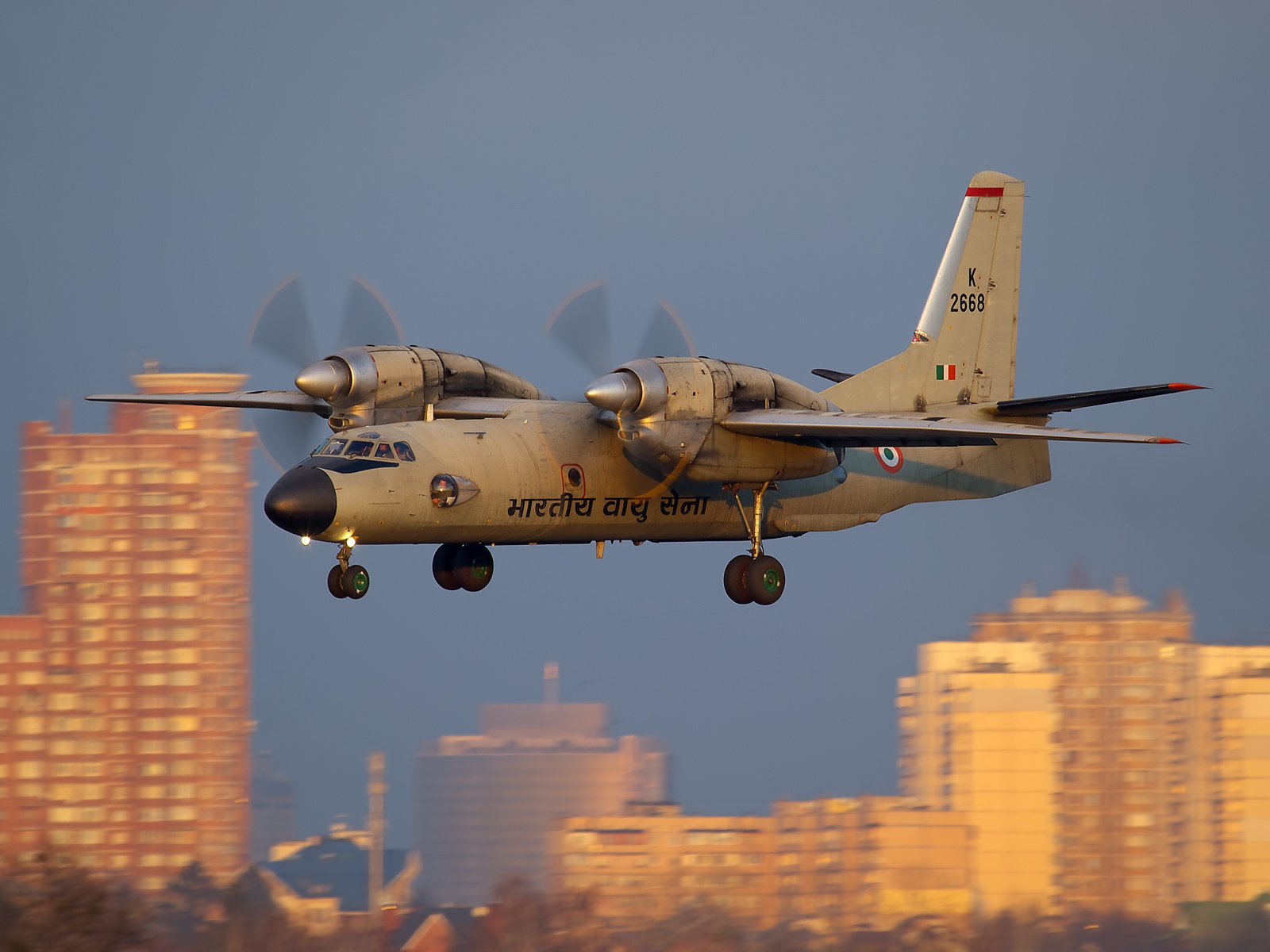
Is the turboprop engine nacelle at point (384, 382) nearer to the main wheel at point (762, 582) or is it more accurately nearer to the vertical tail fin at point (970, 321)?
the main wheel at point (762, 582)

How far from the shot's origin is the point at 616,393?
22812mm

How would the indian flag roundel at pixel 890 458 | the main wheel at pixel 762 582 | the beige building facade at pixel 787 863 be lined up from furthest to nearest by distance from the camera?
the beige building facade at pixel 787 863 < the indian flag roundel at pixel 890 458 < the main wheel at pixel 762 582

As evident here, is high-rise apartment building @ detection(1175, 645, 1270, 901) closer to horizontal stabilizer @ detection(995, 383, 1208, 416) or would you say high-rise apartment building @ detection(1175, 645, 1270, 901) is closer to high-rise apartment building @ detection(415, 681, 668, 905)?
high-rise apartment building @ detection(415, 681, 668, 905)

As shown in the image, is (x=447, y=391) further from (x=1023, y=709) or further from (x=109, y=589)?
(x=109, y=589)

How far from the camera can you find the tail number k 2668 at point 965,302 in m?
28.7

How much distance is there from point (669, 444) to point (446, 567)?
439 cm

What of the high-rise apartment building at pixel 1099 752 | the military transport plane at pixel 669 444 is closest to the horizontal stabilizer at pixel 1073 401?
the military transport plane at pixel 669 444

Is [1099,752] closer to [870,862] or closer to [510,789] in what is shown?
[870,862]

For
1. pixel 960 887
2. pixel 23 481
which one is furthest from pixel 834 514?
pixel 23 481

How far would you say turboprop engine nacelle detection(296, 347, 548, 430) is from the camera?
2472 cm

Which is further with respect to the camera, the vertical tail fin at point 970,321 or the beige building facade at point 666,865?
the beige building facade at point 666,865

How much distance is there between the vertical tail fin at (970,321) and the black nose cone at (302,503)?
9.91 metres

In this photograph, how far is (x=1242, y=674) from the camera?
Result: 64.4 m

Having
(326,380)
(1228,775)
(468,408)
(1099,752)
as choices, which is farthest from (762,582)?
(1099,752)
